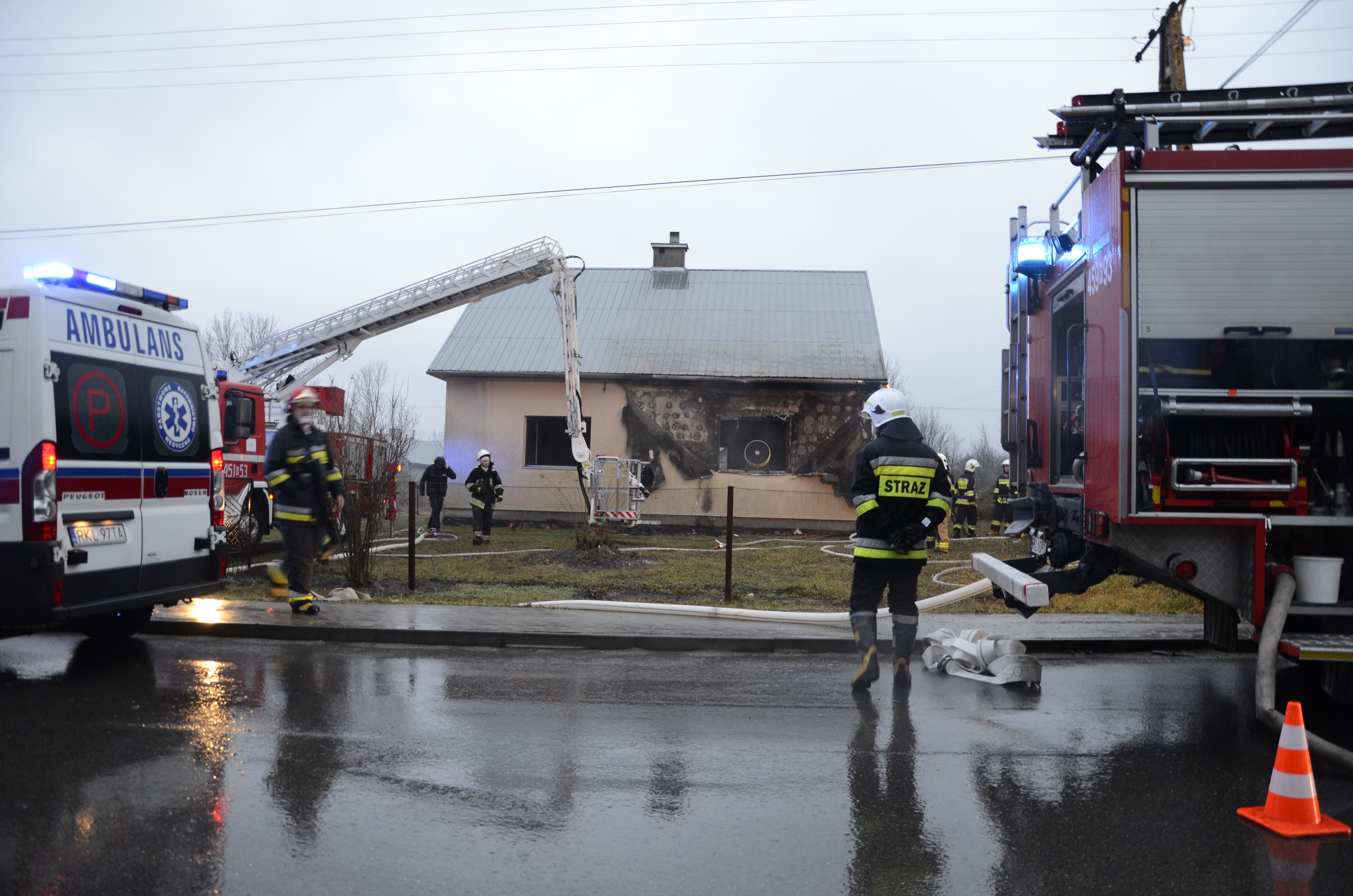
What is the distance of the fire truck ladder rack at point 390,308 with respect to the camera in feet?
58.1

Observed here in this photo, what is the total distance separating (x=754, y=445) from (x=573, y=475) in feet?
13.4

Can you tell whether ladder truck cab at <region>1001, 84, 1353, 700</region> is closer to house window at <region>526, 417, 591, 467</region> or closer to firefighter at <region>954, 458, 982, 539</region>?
firefighter at <region>954, 458, 982, 539</region>

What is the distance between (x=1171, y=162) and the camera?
577 centimetres

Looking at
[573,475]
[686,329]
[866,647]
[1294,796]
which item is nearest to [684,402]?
[686,329]

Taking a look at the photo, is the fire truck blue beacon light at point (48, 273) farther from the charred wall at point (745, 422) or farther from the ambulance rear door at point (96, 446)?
the charred wall at point (745, 422)

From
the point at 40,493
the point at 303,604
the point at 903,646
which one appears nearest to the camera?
the point at 40,493

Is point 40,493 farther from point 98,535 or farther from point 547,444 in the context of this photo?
point 547,444

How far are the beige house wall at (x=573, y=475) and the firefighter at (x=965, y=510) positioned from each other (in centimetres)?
217

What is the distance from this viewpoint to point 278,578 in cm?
877

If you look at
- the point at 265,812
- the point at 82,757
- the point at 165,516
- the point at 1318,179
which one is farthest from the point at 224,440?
the point at 1318,179

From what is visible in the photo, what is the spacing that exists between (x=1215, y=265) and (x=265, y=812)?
5863 millimetres

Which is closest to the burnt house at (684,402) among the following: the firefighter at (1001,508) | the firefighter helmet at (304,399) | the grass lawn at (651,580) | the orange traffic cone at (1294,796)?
the firefighter at (1001,508)

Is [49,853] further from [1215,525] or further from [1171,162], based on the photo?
[1171,162]

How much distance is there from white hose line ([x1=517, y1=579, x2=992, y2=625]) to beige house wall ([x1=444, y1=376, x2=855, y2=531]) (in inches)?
415
